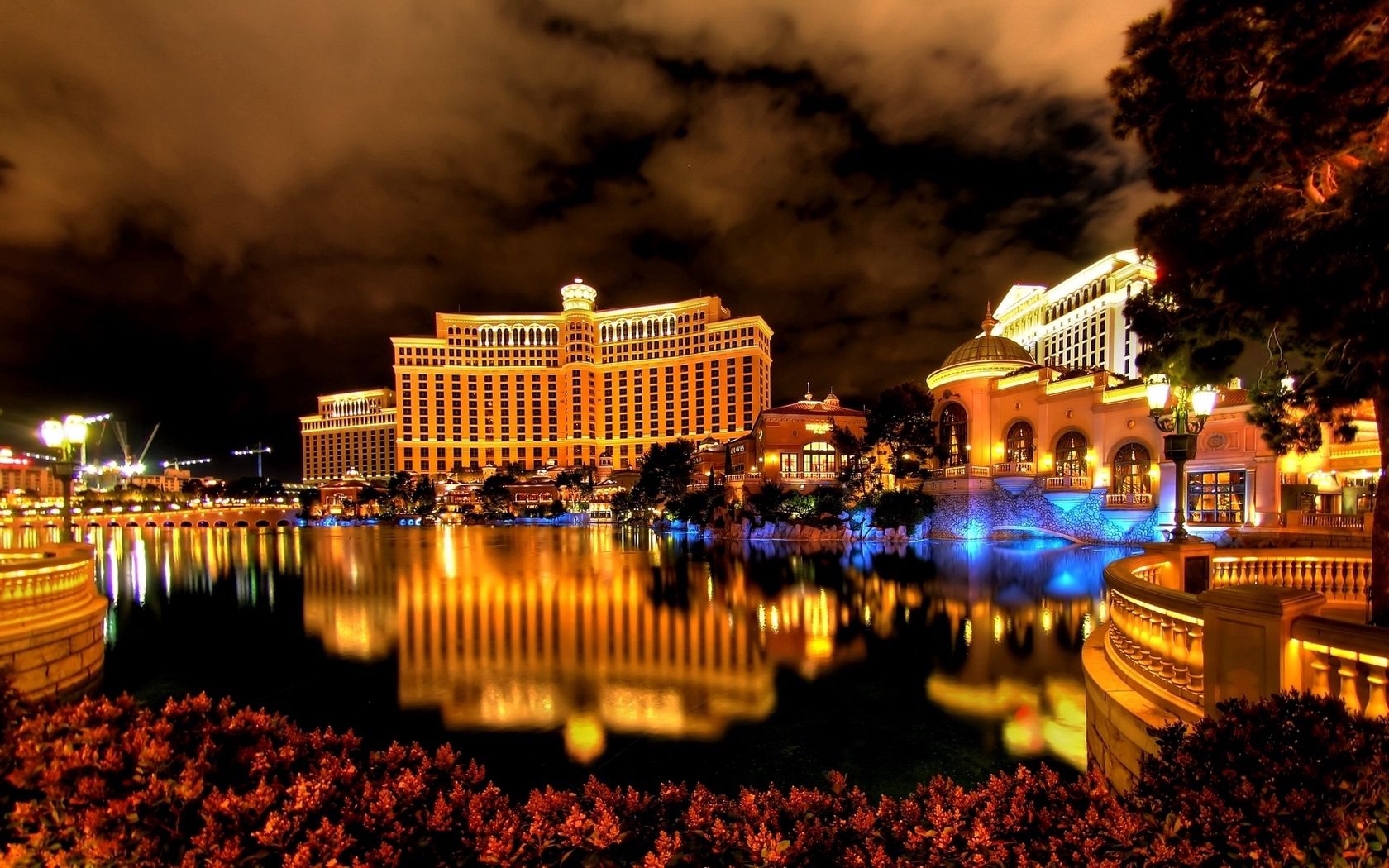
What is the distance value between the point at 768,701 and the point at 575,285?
13355 centimetres

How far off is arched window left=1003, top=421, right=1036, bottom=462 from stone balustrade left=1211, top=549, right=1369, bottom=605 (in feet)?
111

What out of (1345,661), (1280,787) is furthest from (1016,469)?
(1280,787)

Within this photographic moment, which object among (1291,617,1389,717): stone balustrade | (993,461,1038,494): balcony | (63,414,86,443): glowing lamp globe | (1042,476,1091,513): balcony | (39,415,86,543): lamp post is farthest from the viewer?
(993,461,1038,494): balcony

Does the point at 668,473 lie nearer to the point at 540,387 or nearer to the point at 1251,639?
the point at 540,387

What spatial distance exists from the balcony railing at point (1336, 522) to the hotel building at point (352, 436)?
160 metres

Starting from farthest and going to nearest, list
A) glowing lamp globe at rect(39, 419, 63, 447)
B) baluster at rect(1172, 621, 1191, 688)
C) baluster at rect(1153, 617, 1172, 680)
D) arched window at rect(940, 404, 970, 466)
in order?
arched window at rect(940, 404, 970, 466)
glowing lamp globe at rect(39, 419, 63, 447)
baluster at rect(1153, 617, 1172, 680)
baluster at rect(1172, 621, 1191, 688)

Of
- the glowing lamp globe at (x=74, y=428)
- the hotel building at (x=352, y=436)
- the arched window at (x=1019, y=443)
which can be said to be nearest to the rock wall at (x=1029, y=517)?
the arched window at (x=1019, y=443)

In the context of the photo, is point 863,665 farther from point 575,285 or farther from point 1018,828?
point 575,285

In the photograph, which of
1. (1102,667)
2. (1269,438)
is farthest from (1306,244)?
(1269,438)

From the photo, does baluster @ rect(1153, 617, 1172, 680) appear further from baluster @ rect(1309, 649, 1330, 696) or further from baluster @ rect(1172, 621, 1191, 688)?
baluster @ rect(1309, 649, 1330, 696)

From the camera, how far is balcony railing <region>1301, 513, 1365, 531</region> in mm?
21094

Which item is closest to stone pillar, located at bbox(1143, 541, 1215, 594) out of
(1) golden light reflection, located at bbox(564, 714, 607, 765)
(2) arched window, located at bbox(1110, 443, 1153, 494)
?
(1) golden light reflection, located at bbox(564, 714, 607, 765)

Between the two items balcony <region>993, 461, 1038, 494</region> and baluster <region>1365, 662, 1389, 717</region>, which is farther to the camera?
balcony <region>993, 461, 1038, 494</region>

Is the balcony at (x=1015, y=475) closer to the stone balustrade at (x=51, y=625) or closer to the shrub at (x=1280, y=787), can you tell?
the shrub at (x=1280, y=787)
